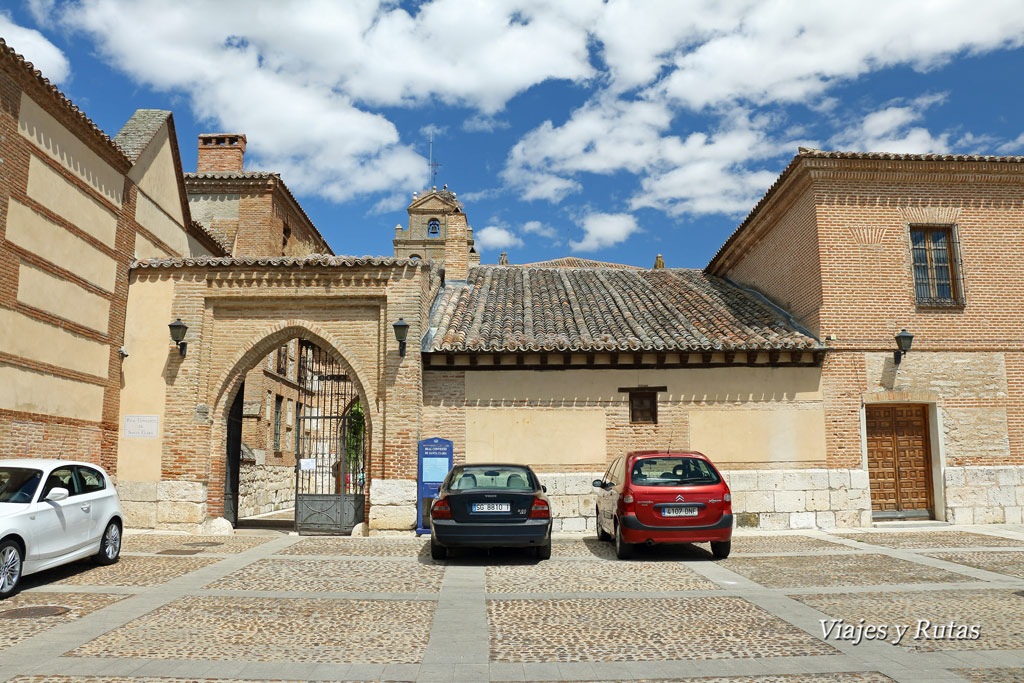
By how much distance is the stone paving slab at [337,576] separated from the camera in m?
7.93

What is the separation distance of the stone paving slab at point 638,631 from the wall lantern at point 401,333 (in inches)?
264

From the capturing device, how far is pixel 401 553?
1056 cm

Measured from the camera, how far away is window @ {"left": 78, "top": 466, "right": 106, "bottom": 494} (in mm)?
8977

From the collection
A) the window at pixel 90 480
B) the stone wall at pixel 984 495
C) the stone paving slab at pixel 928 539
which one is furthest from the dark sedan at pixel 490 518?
the stone wall at pixel 984 495

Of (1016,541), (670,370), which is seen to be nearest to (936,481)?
(1016,541)

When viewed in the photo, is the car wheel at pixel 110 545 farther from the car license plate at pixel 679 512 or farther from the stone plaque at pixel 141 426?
the car license plate at pixel 679 512

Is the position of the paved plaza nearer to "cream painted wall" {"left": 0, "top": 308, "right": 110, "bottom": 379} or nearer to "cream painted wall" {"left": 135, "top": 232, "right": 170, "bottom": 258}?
"cream painted wall" {"left": 0, "top": 308, "right": 110, "bottom": 379}

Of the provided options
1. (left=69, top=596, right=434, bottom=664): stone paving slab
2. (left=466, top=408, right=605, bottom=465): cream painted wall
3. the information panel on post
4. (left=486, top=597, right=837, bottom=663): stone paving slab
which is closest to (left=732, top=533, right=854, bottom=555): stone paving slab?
(left=466, top=408, right=605, bottom=465): cream painted wall

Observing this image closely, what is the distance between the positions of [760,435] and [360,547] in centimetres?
788

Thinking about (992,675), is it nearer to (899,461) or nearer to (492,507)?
(492,507)

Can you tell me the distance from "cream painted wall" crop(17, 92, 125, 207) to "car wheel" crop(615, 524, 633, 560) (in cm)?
1101

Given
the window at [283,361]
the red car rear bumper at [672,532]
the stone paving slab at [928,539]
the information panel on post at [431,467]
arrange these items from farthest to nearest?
1. the window at [283,361]
2. the information panel on post at [431,467]
3. the stone paving slab at [928,539]
4. the red car rear bumper at [672,532]

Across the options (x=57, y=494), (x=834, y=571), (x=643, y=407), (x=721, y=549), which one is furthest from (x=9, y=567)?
(x=643, y=407)

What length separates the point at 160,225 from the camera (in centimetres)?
1557
